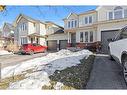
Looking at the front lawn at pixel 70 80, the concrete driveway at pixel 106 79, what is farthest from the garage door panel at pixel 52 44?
the front lawn at pixel 70 80

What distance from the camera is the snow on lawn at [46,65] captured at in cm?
594

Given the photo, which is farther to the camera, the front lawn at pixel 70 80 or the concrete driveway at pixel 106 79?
the concrete driveway at pixel 106 79

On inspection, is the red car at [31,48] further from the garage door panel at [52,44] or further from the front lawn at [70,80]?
the front lawn at [70,80]

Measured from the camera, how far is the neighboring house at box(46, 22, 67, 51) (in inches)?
354

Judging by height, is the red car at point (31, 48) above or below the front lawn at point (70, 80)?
above

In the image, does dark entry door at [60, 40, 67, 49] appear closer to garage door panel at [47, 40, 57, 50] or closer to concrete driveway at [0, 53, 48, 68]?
garage door panel at [47, 40, 57, 50]

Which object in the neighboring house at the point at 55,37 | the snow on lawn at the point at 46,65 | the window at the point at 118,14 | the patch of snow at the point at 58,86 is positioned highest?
the window at the point at 118,14

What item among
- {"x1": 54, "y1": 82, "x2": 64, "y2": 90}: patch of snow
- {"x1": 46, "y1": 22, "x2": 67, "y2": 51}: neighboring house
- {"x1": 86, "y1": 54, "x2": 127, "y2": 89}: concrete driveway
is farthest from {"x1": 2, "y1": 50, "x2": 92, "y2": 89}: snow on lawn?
{"x1": 86, "y1": 54, "x2": 127, "y2": 89}: concrete driveway

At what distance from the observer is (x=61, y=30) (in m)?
9.63

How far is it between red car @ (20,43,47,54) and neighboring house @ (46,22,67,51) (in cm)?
39

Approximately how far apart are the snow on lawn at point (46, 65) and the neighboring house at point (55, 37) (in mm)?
365
